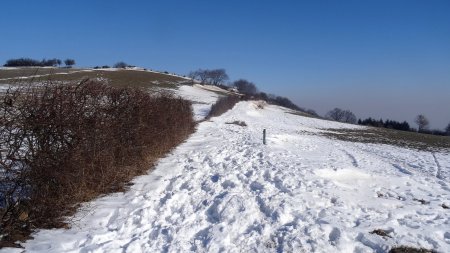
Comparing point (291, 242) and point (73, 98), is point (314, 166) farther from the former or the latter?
point (73, 98)

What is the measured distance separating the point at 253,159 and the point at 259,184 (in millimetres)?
3773

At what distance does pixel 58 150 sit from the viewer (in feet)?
19.6

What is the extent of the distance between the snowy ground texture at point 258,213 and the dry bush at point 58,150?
1.24 feet

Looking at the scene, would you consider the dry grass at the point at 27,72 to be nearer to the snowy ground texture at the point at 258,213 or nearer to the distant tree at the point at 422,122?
the snowy ground texture at the point at 258,213

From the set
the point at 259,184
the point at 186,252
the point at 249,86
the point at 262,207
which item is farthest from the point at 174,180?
the point at 249,86

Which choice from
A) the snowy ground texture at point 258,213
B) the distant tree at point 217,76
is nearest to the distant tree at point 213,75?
the distant tree at point 217,76

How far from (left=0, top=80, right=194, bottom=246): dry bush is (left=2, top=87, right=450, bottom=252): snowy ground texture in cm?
38

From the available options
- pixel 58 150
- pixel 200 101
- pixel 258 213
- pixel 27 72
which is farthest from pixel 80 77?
pixel 200 101

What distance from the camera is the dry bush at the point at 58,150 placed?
5102mm

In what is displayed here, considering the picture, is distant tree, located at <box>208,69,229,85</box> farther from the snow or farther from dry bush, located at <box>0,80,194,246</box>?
dry bush, located at <box>0,80,194,246</box>

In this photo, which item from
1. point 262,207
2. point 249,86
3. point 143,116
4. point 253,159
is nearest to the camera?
point 262,207

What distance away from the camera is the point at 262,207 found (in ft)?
25.0

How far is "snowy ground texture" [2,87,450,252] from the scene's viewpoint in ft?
18.9

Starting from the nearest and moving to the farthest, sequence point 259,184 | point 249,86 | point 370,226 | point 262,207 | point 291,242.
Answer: point 291,242 < point 370,226 < point 262,207 < point 259,184 < point 249,86
